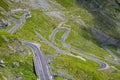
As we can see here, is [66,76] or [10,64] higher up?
[10,64]

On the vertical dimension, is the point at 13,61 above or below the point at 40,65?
above

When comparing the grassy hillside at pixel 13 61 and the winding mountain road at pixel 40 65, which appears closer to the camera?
the grassy hillside at pixel 13 61

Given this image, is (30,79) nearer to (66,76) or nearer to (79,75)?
(66,76)

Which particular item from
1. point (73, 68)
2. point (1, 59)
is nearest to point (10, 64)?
point (1, 59)

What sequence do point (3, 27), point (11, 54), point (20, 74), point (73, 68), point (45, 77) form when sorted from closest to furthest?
point (20, 74), point (45, 77), point (11, 54), point (73, 68), point (3, 27)

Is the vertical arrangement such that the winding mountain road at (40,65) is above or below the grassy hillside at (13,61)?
below

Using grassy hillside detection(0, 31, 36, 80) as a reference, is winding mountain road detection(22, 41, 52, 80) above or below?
below

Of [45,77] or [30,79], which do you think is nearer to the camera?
[30,79]

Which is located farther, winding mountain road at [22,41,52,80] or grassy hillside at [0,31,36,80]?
winding mountain road at [22,41,52,80]

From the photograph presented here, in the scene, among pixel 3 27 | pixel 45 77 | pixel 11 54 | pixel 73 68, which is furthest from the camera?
pixel 3 27

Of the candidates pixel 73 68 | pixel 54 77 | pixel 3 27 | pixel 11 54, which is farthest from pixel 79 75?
pixel 3 27

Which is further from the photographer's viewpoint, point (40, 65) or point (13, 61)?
point (40, 65)
